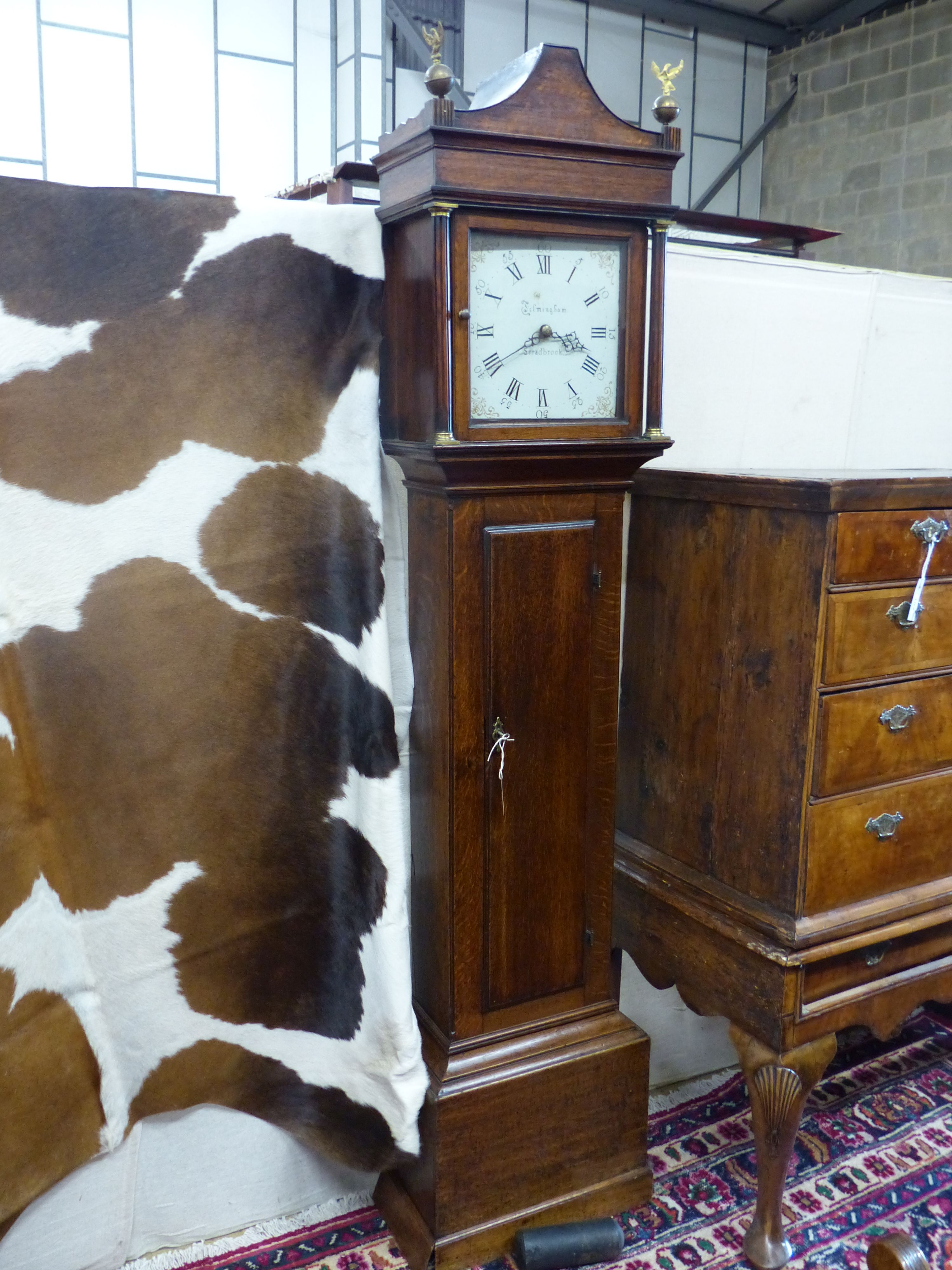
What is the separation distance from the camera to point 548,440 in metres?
1.27

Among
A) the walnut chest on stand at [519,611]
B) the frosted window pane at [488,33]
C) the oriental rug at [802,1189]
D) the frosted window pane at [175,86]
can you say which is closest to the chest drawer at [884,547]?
the walnut chest on stand at [519,611]

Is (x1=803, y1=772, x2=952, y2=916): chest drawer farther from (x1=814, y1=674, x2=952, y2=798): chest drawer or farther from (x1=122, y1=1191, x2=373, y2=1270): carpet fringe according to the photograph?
(x1=122, y1=1191, x2=373, y2=1270): carpet fringe

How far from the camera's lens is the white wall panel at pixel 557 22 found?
154 inches

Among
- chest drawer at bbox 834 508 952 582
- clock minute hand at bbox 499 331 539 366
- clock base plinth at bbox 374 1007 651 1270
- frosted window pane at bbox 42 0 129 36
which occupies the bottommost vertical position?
clock base plinth at bbox 374 1007 651 1270

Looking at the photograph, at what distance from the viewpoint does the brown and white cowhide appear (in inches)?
46.9

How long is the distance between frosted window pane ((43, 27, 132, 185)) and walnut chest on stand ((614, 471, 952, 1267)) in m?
2.06

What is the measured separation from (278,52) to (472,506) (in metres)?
2.28

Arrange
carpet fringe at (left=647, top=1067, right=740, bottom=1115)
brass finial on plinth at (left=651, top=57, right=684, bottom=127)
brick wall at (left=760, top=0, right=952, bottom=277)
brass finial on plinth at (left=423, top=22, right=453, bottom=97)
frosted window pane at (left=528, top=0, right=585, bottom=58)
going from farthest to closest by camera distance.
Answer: frosted window pane at (left=528, top=0, right=585, bottom=58), brick wall at (left=760, top=0, right=952, bottom=277), carpet fringe at (left=647, top=1067, right=740, bottom=1115), brass finial on plinth at (left=651, top=57, right=684, bottom=127), brass finial on plinth at (left=423, top=22, right=453, bottom=97)

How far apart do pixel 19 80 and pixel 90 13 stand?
27cm

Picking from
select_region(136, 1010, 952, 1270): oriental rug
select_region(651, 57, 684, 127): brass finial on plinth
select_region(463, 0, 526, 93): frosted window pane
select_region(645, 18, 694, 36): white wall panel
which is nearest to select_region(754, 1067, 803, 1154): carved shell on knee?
select_region(136, 1010, 952, 1270): oriental rug

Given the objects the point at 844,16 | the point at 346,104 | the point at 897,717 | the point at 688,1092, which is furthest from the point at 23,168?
the point at 844,16

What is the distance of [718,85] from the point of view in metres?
4.42

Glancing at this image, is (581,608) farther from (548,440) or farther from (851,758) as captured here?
(851,758)

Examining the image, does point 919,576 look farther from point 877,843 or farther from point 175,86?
point 175,86
